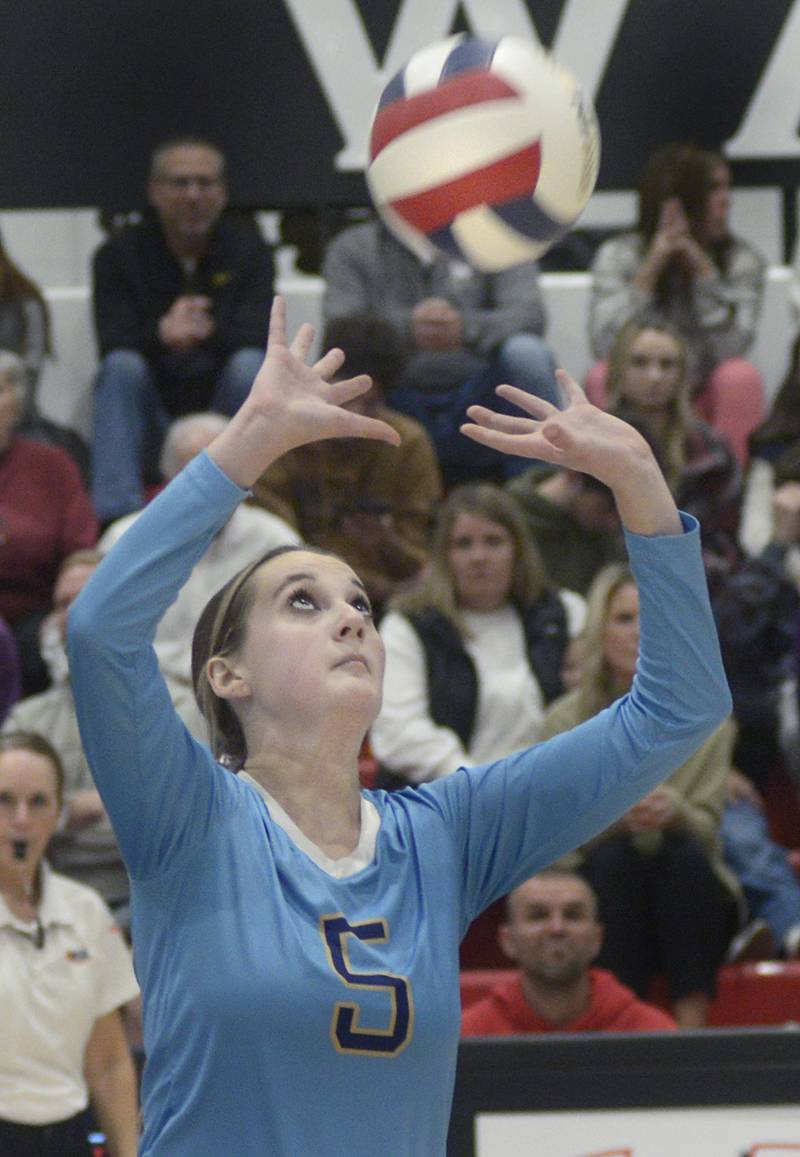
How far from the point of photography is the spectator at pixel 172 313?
24.0 feet

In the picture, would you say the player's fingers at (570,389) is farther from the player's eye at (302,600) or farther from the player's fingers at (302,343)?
the player's eye at (302,600)

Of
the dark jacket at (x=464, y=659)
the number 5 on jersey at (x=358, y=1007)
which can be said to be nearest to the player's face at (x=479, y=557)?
the dark jacket at (x=464, y=659)

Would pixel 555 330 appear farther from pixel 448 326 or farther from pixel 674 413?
pixel 674 413

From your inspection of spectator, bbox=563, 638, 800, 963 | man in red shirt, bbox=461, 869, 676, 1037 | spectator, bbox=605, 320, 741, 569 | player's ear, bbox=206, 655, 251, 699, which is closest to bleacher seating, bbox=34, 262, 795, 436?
spectator, bbox=605, 320, 741, 569

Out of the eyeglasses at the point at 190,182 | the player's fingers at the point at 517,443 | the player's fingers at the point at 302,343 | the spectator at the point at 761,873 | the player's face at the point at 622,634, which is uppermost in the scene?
the player's fingers at the point at 302,343

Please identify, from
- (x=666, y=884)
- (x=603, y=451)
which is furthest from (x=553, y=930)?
(x=603, y=451)

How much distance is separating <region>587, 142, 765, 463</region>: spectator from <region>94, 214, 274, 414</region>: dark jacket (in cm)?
132

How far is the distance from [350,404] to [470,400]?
0.59 m

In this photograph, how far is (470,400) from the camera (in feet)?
23.6

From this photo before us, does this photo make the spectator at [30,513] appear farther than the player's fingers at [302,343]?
Yes

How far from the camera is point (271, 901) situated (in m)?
2.59

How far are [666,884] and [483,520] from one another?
4.25 feet

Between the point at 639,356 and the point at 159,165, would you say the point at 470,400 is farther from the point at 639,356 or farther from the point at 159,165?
the point at 159,165

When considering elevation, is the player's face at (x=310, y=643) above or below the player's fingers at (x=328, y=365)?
below
